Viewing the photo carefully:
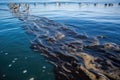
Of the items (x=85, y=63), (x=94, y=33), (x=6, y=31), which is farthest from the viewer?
(x=6, y=31)

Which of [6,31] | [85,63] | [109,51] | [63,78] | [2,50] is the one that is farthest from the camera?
[6,31]

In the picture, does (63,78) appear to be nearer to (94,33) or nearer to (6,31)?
(94,33)

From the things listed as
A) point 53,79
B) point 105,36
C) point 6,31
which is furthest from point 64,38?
point 6,31

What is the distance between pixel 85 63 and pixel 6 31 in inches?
479

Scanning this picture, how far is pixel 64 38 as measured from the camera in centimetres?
1480

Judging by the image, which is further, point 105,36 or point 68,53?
point 105,36

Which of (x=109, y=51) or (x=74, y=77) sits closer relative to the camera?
(x=74, y=77)

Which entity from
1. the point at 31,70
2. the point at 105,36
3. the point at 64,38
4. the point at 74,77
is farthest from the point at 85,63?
the point at 105,36

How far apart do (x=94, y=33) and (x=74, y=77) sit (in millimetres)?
8903

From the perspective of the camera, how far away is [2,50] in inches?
520

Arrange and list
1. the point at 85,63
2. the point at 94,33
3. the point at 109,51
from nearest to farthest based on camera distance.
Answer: the point at 85,63
the point at 109,51
the point at 94,33

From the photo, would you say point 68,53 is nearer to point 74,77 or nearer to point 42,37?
point 74,77

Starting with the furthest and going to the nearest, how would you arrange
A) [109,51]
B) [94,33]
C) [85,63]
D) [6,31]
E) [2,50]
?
[6,31], [94,33], [2,50], [109,51], [85,63]

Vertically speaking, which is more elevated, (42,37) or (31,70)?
(42,37)
